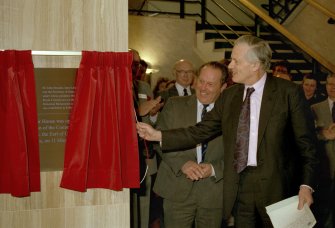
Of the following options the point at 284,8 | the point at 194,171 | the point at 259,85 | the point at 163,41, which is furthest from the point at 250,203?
the point at 284,8

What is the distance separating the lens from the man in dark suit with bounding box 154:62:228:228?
2457 millimetres

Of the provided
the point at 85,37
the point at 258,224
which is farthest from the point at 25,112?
the point at 258,224

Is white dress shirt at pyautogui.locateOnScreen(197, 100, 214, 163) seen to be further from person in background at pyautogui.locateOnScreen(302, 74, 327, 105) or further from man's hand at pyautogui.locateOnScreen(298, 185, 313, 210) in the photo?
person in background at pyautogui.locateOnScreen(302, 74, 327, 105)

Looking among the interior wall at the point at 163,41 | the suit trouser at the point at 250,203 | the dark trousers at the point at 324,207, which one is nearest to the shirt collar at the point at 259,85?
the suit trouser at the point at 250,203

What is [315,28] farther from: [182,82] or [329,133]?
[329,133]

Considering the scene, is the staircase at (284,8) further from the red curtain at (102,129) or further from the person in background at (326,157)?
the red curtain at (102,129)

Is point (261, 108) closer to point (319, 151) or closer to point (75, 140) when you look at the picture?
point (75, 140)

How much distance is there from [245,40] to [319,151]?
203 cm

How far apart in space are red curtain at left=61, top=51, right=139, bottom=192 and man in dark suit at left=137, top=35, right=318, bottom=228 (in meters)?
0.17

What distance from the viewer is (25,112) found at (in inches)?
69.6

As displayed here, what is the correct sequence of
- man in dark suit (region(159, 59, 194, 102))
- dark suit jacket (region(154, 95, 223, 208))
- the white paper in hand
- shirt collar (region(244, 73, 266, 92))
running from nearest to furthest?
the white paper in hand < shirt collar (region(244, 73, 266, 92)) < dark suit jacket (region(154, 95, 223, 208)) < man in dark suit (region(159, 59, 194, 102))

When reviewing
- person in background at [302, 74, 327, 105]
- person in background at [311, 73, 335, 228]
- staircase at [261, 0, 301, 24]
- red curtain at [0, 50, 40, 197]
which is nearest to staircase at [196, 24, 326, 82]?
staircase at [261, 0, 301, 24]

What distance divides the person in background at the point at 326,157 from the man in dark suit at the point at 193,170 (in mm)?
1536

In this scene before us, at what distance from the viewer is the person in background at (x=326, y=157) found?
3615 millimetres
